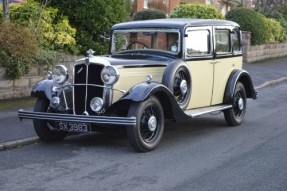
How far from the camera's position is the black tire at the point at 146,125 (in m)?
7.21

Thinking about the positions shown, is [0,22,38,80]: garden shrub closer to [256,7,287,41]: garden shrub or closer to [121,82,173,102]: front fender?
[121,82,173,102]: front fender

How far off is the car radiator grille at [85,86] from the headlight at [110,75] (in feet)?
0.48

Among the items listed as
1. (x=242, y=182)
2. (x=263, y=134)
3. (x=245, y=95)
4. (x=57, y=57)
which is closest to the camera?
(x=242, y=182)

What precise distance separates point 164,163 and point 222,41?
353 centimetres

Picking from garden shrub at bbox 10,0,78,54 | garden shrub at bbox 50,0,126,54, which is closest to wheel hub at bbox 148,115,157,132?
garden shrub at bbox 10,0,78,54

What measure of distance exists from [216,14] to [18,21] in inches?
359

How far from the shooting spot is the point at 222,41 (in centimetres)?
966

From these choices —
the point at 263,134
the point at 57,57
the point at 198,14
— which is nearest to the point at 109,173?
the point at 263,134

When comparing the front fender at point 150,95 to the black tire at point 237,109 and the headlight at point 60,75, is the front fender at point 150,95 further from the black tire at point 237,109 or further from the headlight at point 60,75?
the black tire at point 237,109

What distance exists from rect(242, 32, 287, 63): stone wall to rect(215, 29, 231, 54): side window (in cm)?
1211

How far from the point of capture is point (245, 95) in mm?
10055

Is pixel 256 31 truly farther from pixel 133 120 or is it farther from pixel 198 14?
pixel 133 120

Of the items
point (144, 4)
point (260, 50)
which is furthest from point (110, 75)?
point (144, 4)

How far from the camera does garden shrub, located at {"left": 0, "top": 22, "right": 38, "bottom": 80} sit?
10789 mm
